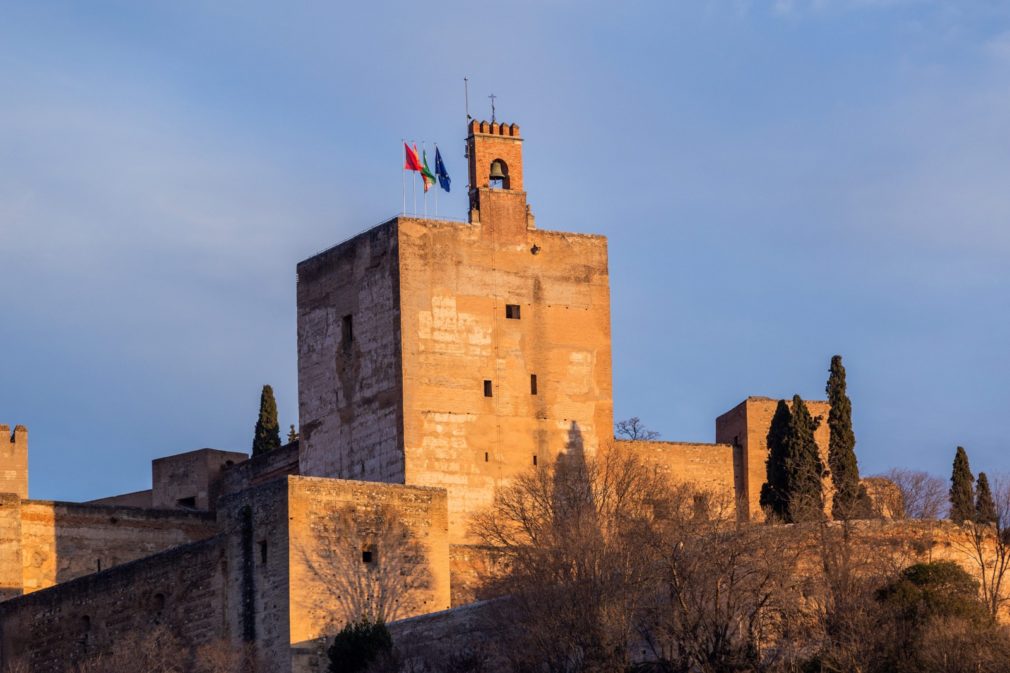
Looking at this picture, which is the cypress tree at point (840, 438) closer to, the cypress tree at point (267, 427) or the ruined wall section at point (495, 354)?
the ruined wall section at point (495, 354)

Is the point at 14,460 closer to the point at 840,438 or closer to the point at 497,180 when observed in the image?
the point at 497,180

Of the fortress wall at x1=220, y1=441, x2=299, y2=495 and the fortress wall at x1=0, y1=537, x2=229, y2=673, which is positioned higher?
the fortress wall at x1=220, y1=441, x2=299, y2=495

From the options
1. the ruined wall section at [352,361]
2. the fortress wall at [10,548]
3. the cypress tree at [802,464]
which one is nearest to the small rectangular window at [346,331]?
the ruined wall section at [352,361]

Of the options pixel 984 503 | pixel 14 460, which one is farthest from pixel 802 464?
pixel 14 460

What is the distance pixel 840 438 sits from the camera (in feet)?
228

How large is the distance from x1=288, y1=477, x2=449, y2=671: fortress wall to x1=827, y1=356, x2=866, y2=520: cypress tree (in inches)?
468

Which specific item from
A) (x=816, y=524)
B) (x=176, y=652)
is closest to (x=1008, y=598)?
(x=816, y=524)

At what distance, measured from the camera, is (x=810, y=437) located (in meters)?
69.9

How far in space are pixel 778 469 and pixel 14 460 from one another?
23653mm

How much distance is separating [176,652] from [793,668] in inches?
566

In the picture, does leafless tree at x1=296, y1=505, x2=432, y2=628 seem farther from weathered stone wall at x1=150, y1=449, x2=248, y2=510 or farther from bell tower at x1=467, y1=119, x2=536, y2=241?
weathered stone wall at x1=150, y1=449, x2=248, y2=510

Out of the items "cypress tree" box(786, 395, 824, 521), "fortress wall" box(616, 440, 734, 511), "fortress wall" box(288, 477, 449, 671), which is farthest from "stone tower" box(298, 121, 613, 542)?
"fortress wall" box(288, 477, 449, 671)

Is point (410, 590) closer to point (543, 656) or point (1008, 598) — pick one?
point (543, 656)

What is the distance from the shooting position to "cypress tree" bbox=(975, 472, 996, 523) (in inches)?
2468
